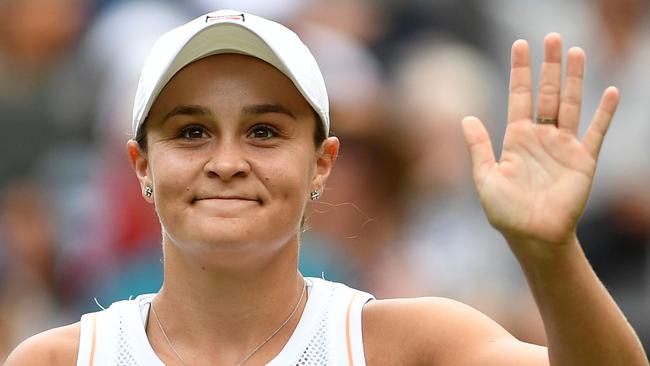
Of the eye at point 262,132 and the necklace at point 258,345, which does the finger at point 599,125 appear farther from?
the necklace at point 258,345

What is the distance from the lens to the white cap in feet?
11.6

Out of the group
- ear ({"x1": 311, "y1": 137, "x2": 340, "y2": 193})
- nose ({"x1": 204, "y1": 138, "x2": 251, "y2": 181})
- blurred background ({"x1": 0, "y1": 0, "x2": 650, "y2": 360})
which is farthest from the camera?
blurred background ({"x1": 0, "y1": 0, "x2": 650, "y2": 360})

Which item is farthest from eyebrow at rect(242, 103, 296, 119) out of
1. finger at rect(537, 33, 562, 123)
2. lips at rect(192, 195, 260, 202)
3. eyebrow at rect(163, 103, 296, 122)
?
finger at rect(537, 33, 562, 123)

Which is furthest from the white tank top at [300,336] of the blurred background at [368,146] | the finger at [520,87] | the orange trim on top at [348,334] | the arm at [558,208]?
the blurred background at [368,146]

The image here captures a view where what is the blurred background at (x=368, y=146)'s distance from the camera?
6.29 meters

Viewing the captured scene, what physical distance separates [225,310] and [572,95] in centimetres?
115

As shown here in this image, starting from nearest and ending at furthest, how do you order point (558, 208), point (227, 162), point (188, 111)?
point (558, 208) → point (227, 162) → point (188, 111)

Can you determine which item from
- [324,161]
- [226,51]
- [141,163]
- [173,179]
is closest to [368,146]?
[324,161]

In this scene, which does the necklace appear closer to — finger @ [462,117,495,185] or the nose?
the nose

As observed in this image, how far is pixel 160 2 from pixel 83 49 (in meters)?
0.46

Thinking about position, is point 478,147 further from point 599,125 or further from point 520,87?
point 599,125

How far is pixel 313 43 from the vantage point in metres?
6.70

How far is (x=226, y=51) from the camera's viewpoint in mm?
3570

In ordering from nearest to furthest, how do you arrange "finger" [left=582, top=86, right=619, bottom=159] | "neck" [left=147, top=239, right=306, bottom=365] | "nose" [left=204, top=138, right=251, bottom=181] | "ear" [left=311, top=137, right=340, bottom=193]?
"finger" [left=582, top=86, right=619, bottom=159] → "nose" [left=204, top=138, right=251, bottom=181] → "neck" [left=147, top=239, right=306, bottom=365] → "ear" [left=311, top=137, right=340, bottom=193]
